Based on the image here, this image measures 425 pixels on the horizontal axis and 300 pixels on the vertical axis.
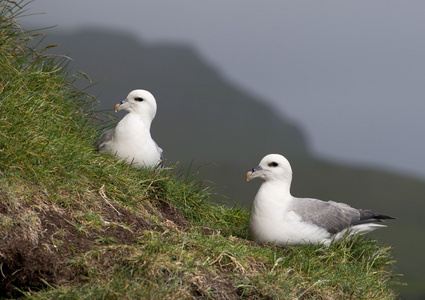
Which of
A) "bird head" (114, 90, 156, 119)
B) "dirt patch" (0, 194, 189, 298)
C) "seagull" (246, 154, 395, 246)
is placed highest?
"bird head" (114, 90, 156, 119)

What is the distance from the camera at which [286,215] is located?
7.64m

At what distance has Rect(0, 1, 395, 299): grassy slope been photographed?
5.64 meters

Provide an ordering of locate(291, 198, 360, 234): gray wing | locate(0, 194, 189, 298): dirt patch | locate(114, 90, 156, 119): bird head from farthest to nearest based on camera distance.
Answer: locate(114, 90, 156, 119): bird head
locate(291, 198, 360, 234): gray wing
locate(0, 194, 189, 298): dirt patch

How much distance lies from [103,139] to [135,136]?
0.61 metres

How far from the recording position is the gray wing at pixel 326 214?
305 inches

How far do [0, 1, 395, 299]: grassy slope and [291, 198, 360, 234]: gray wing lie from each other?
255mm

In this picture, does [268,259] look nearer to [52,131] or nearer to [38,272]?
[38,272]

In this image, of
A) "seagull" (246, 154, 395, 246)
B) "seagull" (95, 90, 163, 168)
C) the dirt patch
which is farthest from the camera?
"seagull" (95, 90, 163, 168)

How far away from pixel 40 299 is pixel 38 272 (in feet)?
1.08

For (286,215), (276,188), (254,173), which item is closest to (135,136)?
(254,173)

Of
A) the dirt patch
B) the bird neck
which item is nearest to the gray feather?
the bird neck

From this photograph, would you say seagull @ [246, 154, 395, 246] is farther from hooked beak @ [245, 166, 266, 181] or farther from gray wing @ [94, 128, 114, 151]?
gray wing @ [94, 128, 114, 151]

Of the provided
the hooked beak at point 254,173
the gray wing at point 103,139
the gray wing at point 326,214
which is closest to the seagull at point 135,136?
the gray wing at point 103,139

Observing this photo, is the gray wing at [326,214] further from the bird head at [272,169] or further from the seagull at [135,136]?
the seagull at [135,136]
